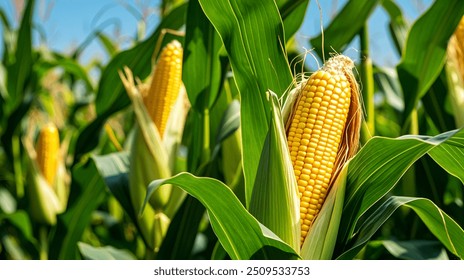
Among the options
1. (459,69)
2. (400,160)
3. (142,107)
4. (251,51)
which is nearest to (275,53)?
(251,51)

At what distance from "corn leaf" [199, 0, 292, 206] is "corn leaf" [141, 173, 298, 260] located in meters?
0.10

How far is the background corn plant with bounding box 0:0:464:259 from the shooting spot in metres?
0.82

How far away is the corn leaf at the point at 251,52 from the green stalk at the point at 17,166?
1.39m

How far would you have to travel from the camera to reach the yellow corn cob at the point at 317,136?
2.79 ft

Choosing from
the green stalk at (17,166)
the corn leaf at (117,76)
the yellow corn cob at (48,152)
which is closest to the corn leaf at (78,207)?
the corn leaf at (117,76)

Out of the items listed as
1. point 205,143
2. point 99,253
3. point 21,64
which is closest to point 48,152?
point 21,64

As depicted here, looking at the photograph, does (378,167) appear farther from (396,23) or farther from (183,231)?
(396,23)

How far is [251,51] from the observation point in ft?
3.10

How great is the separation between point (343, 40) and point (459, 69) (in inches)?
12.8

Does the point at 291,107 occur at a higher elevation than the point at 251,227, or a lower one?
higher

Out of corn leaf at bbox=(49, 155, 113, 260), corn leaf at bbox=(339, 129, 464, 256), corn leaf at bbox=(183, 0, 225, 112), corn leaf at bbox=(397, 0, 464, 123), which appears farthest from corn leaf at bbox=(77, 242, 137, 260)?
corn leaf at bbox=(397, 0, 464, 123)

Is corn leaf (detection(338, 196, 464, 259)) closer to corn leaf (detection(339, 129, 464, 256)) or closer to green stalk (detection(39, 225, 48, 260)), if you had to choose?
corn leaf (detection(339, 129, 464, 256))

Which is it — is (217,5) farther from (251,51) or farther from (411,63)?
(411,63)

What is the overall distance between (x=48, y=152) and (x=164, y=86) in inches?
25.9
